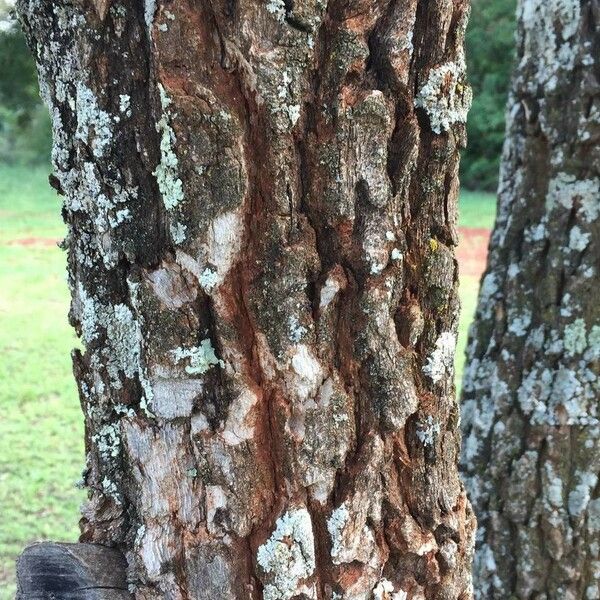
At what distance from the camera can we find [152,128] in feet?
3.17

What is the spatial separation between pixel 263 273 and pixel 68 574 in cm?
56

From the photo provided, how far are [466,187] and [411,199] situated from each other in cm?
1891

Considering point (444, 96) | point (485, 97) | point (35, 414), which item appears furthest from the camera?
point (485, 97)

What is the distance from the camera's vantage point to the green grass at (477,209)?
45.0ft

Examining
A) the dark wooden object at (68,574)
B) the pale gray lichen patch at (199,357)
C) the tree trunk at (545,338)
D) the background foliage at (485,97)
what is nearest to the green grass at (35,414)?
the tree trunk at (545,338)

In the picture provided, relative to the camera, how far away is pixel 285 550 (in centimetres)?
106

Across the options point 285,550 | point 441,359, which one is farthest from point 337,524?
point 441,359

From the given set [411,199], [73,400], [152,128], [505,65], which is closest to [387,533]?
[411,199]

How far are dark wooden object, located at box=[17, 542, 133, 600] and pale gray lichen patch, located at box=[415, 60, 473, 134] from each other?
2.70ft

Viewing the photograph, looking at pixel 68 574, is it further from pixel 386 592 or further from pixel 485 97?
pixel 485 97

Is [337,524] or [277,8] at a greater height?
[277,8]

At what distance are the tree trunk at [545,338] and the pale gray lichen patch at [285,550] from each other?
1102 mm

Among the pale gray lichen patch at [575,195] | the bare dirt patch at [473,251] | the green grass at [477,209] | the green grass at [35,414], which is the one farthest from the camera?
the green grass at [477,209]

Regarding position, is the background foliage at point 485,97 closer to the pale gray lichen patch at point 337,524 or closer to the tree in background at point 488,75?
the tree in background at point 488,75
